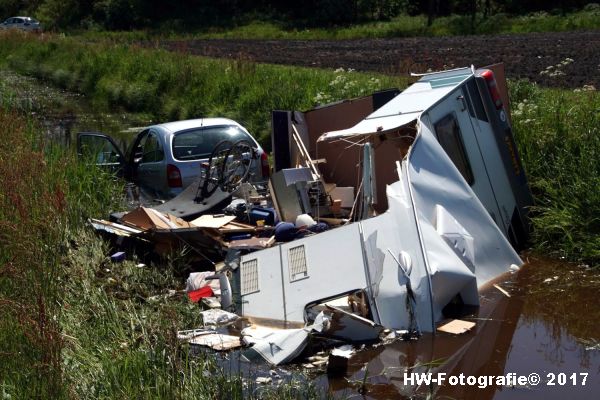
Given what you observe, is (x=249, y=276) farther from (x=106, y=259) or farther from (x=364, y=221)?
(x=106, y=259)

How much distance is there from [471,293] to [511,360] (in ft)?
3.34

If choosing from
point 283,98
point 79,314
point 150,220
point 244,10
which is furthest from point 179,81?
point 244,10

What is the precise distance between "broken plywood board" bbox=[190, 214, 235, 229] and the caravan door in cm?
286

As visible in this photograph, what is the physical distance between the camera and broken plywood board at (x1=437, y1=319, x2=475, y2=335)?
298 inches

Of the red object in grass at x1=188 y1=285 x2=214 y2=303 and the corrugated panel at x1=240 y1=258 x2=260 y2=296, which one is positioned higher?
the corrugated panel at x1=240 y1=258 x2=260 y2=296

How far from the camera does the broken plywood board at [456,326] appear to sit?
7.57m

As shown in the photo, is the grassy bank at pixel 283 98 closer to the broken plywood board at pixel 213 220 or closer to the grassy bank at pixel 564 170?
the grassy bank at pixel 564 170

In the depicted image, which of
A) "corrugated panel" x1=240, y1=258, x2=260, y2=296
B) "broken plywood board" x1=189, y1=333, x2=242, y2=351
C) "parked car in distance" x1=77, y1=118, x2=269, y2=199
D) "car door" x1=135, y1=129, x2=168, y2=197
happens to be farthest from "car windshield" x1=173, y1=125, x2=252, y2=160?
"broken plywood board" x1=189, y1=333, x2=242, y2=351

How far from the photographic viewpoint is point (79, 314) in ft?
24.9

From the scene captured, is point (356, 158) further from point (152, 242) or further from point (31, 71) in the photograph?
point (31, 71)

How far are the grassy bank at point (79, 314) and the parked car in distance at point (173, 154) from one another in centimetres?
174

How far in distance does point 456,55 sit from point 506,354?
2285 cm

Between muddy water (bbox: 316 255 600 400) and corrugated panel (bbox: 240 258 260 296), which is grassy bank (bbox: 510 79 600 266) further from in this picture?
corrugated panel (bbox: 240 258 260 296)

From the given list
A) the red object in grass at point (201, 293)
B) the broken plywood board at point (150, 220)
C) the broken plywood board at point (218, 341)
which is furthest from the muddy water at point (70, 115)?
the broken plywood board at point (218, 341)
